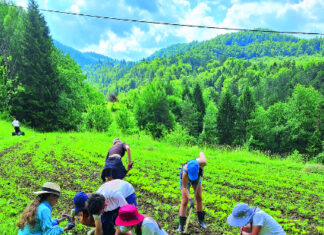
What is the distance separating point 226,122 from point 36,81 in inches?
1533

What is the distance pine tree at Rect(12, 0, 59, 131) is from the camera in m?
27.9

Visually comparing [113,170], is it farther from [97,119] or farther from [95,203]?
[97,119]

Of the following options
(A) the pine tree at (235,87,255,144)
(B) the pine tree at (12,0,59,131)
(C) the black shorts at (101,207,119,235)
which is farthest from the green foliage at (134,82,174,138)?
(C) the black shorts at (101,207,119,235)

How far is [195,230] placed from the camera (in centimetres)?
550

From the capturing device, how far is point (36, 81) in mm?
28359

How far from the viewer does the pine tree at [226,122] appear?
2092 inches

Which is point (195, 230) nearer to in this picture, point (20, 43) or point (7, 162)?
point (7, 162)

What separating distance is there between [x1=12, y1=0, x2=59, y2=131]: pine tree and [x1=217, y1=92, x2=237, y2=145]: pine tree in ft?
117

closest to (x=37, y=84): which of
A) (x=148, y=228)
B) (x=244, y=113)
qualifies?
(x=148, y=228)

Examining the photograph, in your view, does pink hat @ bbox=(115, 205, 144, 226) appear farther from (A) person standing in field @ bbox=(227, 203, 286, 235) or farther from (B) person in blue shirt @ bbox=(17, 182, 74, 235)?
(A) person standing in field @ bbox=(227, 203, 286, 235)

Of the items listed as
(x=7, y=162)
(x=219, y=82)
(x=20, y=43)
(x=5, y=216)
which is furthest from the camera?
(x=219, y=82)

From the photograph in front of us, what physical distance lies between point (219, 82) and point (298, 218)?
136 metres

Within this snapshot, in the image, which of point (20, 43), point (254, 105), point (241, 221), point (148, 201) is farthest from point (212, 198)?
point (254, 105)

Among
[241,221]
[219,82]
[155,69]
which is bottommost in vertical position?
[241,221]
